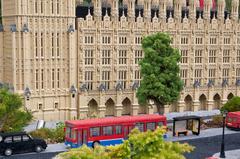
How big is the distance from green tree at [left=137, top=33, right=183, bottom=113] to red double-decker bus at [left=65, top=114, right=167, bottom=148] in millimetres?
7033

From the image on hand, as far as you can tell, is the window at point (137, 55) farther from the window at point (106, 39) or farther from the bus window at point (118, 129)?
the bus window at point (118, 129)

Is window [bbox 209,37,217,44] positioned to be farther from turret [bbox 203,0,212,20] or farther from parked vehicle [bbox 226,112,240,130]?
parked vehicle [bbox 226,112,240,130]

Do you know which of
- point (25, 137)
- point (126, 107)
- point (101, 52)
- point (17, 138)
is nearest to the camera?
point (17, 138)

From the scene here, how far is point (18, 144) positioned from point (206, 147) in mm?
19370

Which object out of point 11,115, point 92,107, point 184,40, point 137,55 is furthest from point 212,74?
point 11,115

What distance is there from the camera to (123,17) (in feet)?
217

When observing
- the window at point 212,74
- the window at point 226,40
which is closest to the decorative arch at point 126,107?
the window at point 212,74

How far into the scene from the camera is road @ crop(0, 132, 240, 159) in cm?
4369

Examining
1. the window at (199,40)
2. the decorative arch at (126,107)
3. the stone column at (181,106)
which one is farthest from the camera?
the window at (199,40)

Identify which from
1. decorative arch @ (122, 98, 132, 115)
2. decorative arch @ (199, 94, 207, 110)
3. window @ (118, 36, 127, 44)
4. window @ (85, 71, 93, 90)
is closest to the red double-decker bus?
window @ (85, 71, 93, 90)

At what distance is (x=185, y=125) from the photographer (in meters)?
53.9

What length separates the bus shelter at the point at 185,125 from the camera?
5338cm

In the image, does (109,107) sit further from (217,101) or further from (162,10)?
(217,101)

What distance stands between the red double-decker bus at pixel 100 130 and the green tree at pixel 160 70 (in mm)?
7033
